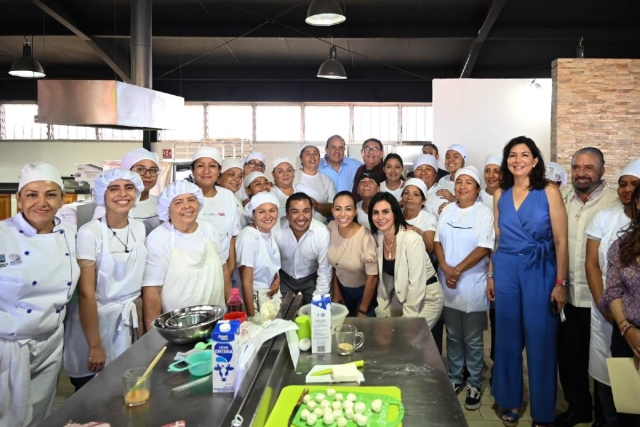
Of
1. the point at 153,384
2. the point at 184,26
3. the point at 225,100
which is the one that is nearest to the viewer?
the point at 153,384

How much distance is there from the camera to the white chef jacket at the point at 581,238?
271cm

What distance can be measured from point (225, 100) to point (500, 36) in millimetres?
5734

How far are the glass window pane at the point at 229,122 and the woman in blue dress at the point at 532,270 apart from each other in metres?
9.16

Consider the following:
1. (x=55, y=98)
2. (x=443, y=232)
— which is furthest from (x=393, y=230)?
(x=55, y=98)

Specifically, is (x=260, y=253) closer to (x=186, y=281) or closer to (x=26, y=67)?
(x=186, y=281)

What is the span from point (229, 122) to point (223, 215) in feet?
27.8

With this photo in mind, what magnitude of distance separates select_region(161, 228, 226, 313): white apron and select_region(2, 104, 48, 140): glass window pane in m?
11.0

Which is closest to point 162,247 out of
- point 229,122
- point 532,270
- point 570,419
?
point 532,270

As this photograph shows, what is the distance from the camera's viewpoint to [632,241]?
1.99 metres

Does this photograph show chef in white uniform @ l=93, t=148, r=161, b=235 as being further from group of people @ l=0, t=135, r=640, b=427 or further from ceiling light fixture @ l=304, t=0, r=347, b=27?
ceiling light fixture @ l=304, t=0, r=347, b=27

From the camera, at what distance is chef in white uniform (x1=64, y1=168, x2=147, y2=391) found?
2.25 metres

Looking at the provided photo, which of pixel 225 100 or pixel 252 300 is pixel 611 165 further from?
pixel 225 100

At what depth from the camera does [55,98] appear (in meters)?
3.88

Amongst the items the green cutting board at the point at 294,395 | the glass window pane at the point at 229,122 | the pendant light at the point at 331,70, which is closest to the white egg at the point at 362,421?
the green cutting board at the point at 294,395
